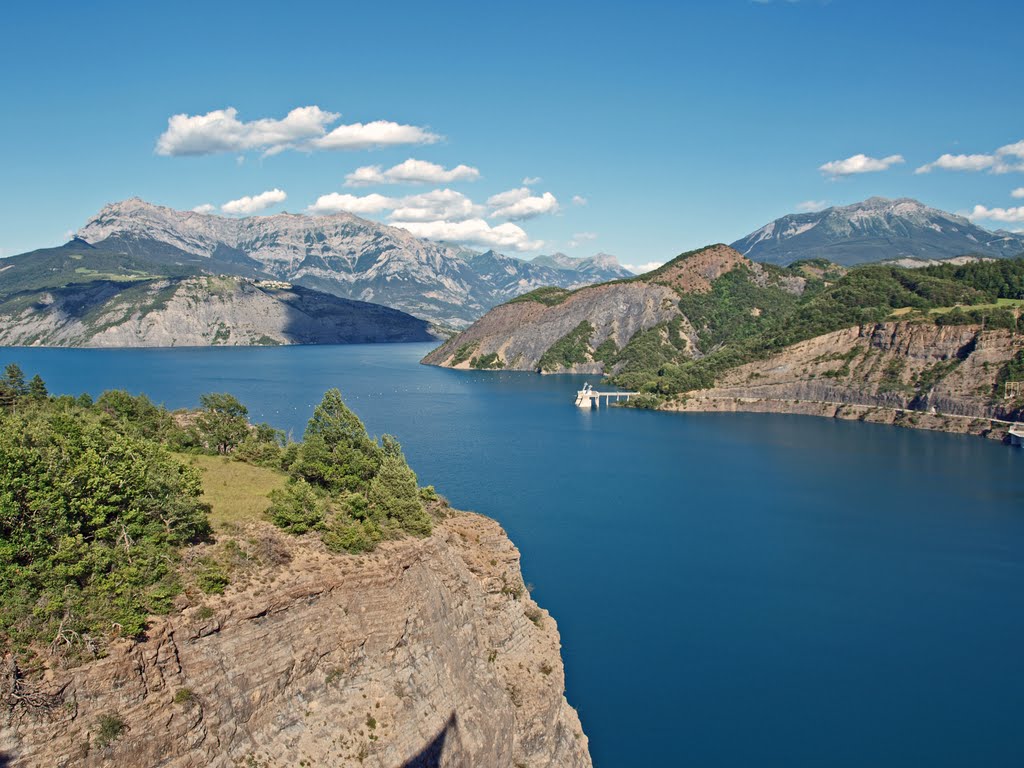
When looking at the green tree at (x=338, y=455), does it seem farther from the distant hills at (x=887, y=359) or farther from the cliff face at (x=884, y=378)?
the cliff face at (x=884, y=378)

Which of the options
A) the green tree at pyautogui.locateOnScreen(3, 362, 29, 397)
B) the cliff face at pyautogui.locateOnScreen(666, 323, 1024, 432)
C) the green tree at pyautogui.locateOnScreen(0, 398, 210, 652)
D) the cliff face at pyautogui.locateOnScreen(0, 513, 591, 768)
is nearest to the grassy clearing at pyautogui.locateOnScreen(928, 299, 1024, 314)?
the cliff face at pyautogui.locateOnScreen(666, 323, 1024, 432)

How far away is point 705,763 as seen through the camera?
37.0 meters

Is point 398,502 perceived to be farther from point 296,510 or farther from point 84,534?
point 84,534

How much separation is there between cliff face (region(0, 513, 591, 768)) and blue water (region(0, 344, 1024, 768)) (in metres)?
10.1

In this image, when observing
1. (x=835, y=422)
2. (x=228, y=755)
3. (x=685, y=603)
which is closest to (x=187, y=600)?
(x=228, y=755)

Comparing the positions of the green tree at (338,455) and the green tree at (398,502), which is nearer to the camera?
the green tree at (398,502)

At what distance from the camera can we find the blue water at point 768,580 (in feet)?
129

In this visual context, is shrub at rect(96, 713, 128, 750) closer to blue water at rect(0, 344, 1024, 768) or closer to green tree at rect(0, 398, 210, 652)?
green tree at rect(0, 398, 210, 652)

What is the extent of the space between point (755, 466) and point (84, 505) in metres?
82.1

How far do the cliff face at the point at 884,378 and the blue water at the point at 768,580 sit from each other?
26.7 feet

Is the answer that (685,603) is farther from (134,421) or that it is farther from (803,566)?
(134,421)

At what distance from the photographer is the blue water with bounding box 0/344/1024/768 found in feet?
129

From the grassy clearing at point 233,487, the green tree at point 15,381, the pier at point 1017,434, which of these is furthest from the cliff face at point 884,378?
the grassy clearing at point 233,487

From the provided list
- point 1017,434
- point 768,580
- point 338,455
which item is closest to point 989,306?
point 1017,434
